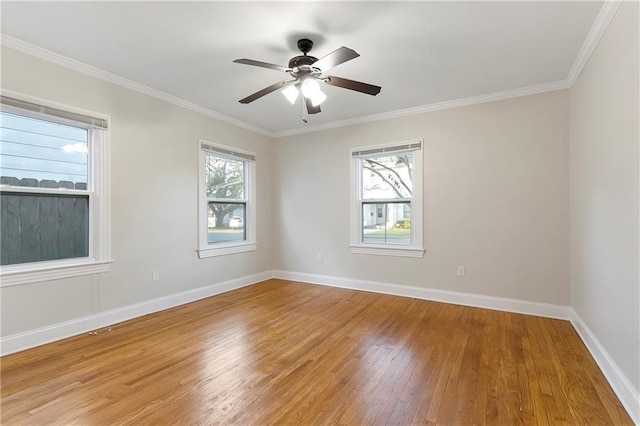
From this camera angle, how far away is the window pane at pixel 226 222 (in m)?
4.47

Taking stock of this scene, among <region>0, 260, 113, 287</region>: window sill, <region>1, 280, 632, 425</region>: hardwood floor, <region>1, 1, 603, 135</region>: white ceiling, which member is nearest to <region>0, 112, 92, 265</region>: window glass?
<region>0, 260, 113, 287</region>: window sill

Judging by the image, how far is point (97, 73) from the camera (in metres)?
3.06

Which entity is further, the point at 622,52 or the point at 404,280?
the point at 404,280

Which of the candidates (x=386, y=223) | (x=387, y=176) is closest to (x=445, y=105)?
(x=387, y=176)

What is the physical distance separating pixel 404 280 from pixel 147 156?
373 centimetres

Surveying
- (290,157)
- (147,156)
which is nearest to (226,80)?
(147,156)

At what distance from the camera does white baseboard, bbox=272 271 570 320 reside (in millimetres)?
3420

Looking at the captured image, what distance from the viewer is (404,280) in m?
4.30

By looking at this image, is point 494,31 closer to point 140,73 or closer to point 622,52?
point 622,52

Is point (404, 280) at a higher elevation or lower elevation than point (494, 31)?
lower

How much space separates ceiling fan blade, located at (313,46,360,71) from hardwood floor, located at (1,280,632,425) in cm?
233

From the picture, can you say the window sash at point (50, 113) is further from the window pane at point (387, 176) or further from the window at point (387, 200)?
the window pane at point (387, 176)

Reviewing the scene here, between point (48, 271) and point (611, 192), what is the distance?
4712 mm

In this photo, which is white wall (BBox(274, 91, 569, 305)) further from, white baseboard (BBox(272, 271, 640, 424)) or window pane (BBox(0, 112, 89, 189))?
window pane (BBox(0, 112, 89, 189))
